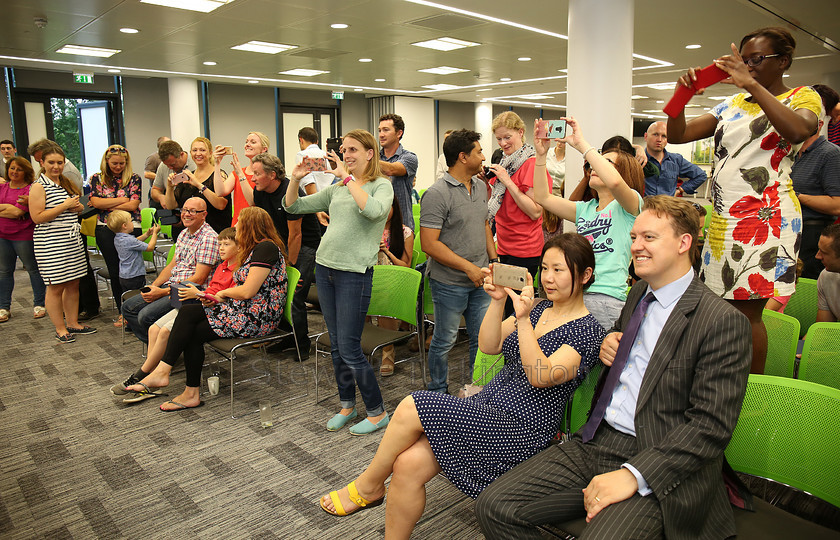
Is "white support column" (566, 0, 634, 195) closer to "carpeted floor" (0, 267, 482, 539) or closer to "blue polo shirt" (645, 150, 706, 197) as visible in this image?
"blue polo shirt" (645, 150, 706, 197)

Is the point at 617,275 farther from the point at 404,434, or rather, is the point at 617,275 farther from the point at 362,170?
the point at 362,170

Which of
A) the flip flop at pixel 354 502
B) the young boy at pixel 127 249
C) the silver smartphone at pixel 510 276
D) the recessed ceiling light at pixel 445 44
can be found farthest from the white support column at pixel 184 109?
the silver smartphone at pixel 510 276

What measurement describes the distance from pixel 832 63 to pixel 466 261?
10.6 meters

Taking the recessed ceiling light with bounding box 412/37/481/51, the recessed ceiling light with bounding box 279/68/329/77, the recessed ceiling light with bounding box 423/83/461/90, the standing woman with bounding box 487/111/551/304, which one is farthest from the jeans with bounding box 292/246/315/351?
the recessed ceiling light with bounding box 423/83/461/90

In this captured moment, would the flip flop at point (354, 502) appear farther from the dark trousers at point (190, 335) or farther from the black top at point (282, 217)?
the black top at point (282, 217)

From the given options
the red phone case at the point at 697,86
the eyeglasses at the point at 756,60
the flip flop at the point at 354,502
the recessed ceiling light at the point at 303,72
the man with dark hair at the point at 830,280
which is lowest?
the flip flop at the point at 354,502

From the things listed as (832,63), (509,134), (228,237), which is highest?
(832,63)

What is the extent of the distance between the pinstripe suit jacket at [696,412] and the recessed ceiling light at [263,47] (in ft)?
25.2

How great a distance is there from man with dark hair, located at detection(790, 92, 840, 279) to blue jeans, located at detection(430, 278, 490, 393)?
206 centimetres

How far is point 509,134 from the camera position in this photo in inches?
162

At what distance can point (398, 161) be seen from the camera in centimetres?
441

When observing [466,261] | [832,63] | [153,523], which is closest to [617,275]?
[466,261]

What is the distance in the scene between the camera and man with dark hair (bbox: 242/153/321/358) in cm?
419

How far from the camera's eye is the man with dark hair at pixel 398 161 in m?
4.33
